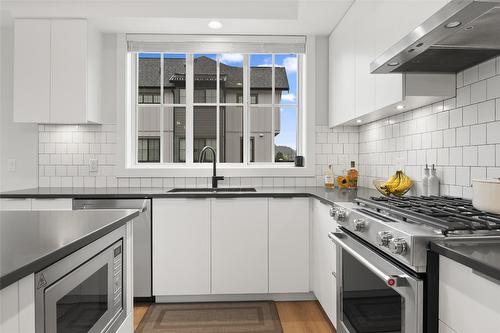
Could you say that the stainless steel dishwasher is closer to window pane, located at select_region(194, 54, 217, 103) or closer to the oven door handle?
window pane, located at select_region(194, 54, 217, 103)

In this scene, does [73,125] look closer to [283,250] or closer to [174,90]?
[174,90]

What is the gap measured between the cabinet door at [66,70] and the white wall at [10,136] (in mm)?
459

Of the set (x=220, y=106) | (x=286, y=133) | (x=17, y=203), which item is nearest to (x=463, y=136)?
(x=286, y=133)

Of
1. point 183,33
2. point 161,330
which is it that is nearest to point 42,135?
point 183,33

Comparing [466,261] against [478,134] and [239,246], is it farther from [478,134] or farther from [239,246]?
[239,246]

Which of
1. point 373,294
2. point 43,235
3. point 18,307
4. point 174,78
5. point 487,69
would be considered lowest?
point 373,294

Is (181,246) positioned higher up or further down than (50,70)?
further down

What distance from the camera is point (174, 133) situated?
11.7 feet

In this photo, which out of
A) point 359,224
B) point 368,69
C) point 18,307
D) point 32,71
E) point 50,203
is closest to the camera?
point 18,307

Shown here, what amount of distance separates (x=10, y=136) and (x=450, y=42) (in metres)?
3.36

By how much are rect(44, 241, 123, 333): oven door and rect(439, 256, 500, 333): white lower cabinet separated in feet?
3.51

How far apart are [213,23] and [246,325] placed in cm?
242

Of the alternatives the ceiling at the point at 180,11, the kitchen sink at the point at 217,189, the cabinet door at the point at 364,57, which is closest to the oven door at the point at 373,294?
the cabinet door at the point at 364,57

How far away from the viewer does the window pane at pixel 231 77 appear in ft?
11.6
